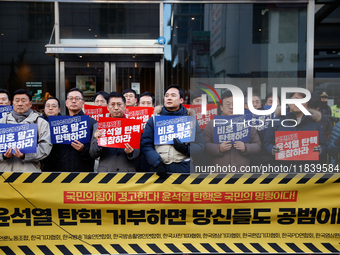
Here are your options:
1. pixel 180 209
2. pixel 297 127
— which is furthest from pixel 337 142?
pixel 180 209

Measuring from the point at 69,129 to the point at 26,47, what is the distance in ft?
22.1

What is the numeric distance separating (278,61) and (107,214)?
25.8ft

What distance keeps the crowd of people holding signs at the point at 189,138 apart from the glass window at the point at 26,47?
5821mm

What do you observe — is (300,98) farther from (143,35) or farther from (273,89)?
(143,35)

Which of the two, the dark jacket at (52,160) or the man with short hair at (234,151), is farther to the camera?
the dark jacket at (52,160)

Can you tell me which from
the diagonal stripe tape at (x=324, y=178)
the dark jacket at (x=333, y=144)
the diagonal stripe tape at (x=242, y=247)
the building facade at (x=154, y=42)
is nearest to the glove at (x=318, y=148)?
the dark jacket at (x=333, y=144)

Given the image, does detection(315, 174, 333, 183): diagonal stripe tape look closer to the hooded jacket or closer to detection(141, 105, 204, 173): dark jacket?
detection(141, 105, 204, 173): dark jacket

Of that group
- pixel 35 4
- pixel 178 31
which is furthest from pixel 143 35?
pixel 35 4

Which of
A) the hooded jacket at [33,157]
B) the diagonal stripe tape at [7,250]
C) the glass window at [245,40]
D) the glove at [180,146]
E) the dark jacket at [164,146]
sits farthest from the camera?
the glass window at [245,40]

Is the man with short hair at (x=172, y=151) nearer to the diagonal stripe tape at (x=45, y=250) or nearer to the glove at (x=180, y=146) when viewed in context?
the glove at (x=180, y=146)

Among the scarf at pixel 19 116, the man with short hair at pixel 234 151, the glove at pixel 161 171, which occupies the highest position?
the scarf at pixel 19 116

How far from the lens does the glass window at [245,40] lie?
9.53m

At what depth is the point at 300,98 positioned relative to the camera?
13.6ft

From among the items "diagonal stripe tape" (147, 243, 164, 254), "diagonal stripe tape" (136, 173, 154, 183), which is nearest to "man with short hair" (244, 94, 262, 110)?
"diagonal stripe tape" (136, 173, 154, 183)
